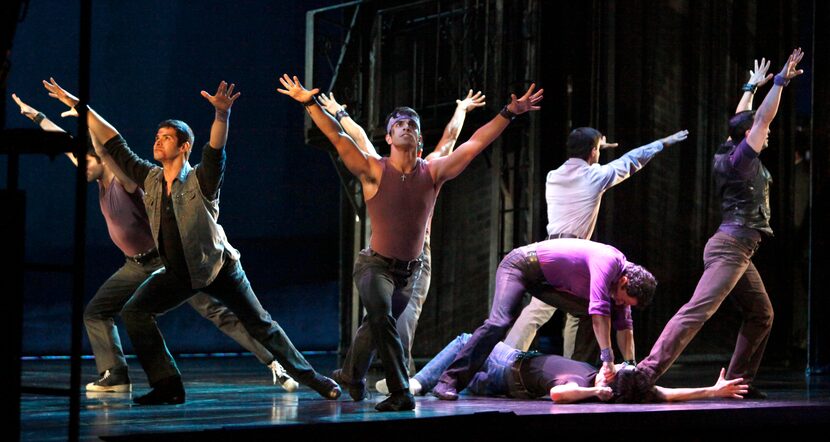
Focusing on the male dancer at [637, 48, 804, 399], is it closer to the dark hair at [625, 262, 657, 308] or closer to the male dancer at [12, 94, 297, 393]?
the dark hair at [625, 262, 657, 308]

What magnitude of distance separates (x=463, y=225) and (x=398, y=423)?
5.45 meters

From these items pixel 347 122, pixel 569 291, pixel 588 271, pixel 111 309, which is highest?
pixel 347 122

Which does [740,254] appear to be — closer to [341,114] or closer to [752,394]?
[752,394]

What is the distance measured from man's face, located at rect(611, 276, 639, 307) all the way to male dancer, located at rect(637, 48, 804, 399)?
0.50m

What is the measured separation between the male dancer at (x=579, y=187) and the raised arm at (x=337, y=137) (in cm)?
175

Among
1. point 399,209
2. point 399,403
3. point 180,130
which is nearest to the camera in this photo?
point 399,403

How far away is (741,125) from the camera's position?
6.21 metres

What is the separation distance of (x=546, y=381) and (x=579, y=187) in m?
1.41

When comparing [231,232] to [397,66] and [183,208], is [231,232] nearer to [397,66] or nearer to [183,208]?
[397,66]

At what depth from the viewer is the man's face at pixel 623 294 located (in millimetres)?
5594

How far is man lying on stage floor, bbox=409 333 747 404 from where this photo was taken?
18.3 ft

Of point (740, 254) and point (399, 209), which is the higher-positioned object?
point (399, 209)

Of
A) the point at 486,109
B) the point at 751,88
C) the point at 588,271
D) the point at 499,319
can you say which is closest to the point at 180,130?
the point at 499,319

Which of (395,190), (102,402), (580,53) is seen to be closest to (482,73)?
(580,53)
